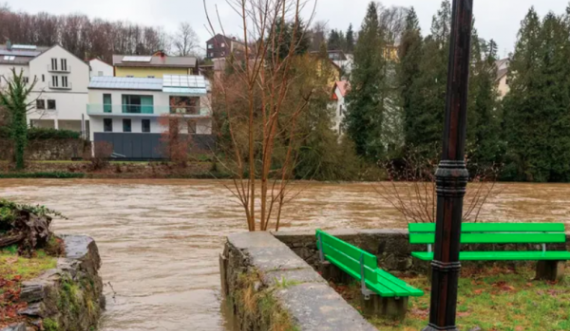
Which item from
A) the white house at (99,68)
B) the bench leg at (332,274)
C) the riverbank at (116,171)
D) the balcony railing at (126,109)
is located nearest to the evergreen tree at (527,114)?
the riverbank at (116,171)

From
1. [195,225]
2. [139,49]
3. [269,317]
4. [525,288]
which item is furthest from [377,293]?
[139,49]

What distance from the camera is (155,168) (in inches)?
1387

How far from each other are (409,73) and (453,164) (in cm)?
3938

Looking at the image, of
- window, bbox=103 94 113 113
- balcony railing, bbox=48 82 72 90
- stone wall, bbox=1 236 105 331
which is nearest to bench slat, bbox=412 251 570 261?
stone wall, bbox=1 236 105 331

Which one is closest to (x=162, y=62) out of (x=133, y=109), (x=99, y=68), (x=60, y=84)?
(x=99, y=68)

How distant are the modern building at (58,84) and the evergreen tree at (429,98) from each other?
3221 cm

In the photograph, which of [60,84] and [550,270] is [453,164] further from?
[60,84]

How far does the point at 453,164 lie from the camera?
258cm

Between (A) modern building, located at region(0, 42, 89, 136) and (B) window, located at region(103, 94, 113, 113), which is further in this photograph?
(A) modern building, located at region(0, 42, 89, 136)

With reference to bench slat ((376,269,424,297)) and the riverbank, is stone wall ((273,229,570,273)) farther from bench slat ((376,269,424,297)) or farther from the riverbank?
Answer: the riverbank

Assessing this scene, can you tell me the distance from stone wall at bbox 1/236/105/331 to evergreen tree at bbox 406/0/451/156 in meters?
32.8

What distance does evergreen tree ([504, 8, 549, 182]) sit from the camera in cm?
3822

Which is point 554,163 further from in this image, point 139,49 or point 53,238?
point 139,49

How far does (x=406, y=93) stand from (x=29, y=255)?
37442mm
